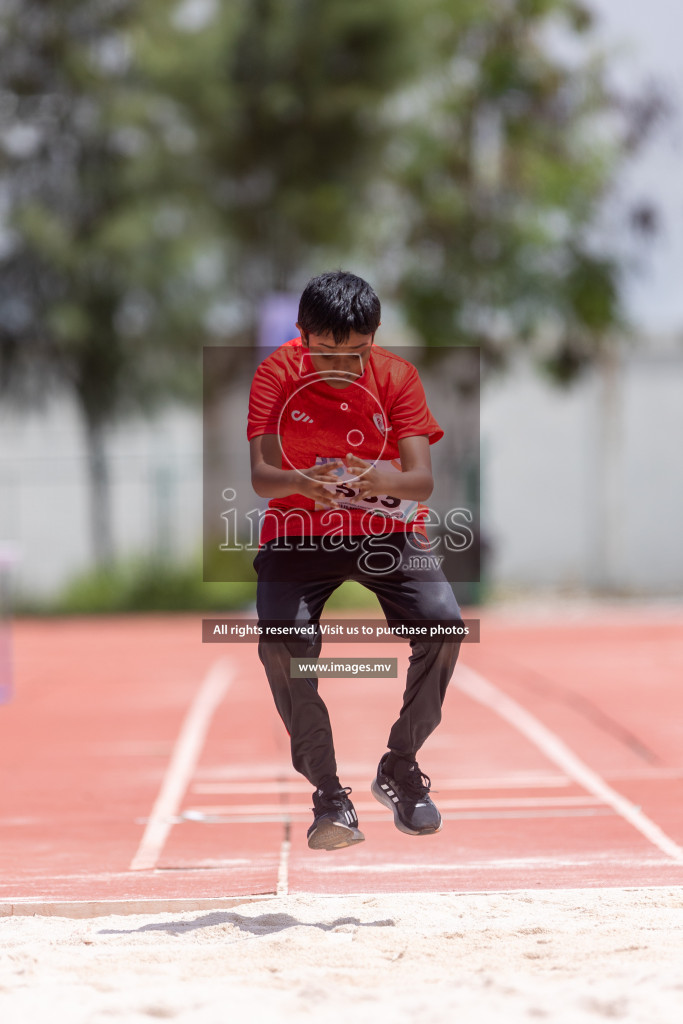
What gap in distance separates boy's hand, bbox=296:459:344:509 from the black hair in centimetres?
43

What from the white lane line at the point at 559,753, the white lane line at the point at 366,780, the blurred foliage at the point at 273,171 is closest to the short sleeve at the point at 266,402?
the white lane line at the point at 559,753

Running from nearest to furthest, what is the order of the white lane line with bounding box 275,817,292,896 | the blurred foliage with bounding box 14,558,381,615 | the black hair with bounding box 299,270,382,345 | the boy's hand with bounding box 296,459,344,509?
the boy's hand with bounding box 296,459,344,509
the black hair with bounding box 299,270,382,345
the white lane line with bounding box 275,817,292,896
the blurred foliage with bounding box 14,558,381,615

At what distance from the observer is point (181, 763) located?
8578 millimetres

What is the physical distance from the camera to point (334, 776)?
15.7 feet

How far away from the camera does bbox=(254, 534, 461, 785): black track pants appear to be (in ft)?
15.4

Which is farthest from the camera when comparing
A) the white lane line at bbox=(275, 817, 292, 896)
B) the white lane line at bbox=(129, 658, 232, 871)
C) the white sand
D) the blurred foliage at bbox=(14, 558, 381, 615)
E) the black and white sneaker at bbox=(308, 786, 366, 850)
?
the blurred foliage at bbox=(14, 558, 381, 615)

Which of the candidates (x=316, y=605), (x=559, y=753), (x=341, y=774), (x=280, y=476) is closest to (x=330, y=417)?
(x=280, y=476)

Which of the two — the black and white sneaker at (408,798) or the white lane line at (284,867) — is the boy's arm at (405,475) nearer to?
the black and white sneaker at (408,798)

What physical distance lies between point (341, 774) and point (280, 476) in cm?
401

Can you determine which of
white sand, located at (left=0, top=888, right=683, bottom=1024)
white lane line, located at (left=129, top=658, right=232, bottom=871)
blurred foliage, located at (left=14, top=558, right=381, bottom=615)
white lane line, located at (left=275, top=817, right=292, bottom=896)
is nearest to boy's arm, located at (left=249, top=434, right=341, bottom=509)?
white sand, located at (left=0, top=888, right=683, bottom=1024)

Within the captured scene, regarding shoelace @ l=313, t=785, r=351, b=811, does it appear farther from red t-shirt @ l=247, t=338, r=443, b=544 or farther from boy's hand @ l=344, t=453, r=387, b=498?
boy's hand @ l=344, t=453, r=387, b=498

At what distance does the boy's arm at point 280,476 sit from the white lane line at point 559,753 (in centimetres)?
251

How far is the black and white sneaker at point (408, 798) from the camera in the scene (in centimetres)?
479

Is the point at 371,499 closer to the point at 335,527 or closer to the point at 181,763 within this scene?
the point at 335,527
